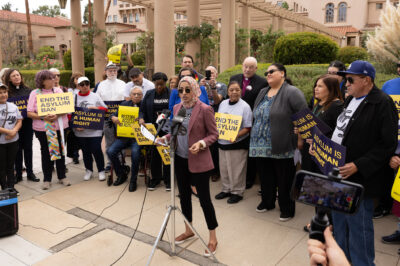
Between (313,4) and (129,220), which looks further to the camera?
(313,4)

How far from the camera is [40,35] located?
48.3 metres

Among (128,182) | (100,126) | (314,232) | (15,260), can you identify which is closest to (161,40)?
(100,126)

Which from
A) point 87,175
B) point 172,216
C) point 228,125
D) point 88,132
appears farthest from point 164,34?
point 172,216

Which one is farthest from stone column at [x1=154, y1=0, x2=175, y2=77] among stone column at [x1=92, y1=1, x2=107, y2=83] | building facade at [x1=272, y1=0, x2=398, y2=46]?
building facade at [x1=272, y1=0, x2=398, y2=46]

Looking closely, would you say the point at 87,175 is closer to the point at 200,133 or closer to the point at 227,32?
the point at 200,133

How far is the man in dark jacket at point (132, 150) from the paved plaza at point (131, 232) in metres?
0.36

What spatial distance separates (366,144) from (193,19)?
14.2 meters

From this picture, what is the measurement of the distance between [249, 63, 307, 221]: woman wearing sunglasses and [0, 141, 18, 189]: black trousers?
4.09 metres

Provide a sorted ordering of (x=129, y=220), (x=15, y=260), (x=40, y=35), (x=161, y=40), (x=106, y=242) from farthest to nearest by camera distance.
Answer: (x=40, y=35)
(x=161, y=40)
(x=129, y=220)
(x=106, y=242)
(x=15, y=260)

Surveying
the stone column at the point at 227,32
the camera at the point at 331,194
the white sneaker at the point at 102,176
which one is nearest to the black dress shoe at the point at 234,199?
the white sneaker at the point at 102,176

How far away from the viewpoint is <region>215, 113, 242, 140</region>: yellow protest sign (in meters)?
5.43

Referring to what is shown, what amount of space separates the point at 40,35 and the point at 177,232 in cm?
5158

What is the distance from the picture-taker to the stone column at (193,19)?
49.4ft

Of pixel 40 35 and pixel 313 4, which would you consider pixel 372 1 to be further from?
pixel 40 35
